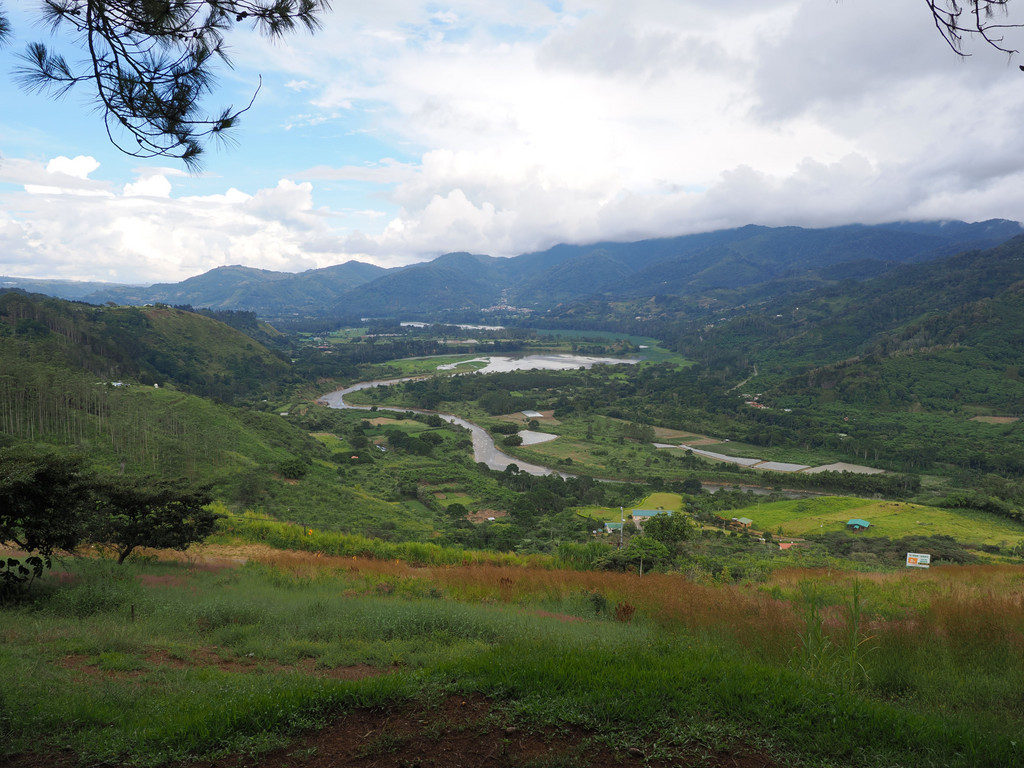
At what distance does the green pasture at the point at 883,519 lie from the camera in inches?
1200

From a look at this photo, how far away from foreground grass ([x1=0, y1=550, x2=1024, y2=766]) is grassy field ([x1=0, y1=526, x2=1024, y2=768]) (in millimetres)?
21

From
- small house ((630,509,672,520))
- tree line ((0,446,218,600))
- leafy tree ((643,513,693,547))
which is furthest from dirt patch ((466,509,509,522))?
tree line ((0,446,218,600))

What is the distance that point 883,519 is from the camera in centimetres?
3400

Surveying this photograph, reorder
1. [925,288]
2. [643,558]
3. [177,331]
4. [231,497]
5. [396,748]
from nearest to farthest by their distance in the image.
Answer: [396,748] → [643,558] → [231,497] → [177,331] → [925,288]

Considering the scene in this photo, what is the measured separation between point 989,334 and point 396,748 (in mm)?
121619

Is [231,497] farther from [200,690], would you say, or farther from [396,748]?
[396,748]

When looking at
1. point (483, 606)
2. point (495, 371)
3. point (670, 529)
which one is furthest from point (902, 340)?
point (483, 606)

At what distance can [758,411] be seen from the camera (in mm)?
77438

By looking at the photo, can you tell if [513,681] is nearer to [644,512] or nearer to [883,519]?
[644,512]

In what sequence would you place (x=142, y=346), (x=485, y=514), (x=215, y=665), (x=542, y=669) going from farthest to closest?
(x=142, y=346)
(x=485, y=514)
(x=215, y=665)
(x=542, y=669)

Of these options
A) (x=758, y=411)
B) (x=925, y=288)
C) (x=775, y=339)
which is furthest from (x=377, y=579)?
(x=925, y=288)

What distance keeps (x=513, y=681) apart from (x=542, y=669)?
30 centimetres

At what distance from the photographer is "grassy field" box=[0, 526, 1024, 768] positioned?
12.6ft

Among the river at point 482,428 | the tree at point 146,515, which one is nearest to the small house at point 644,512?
the river at point 482,428
